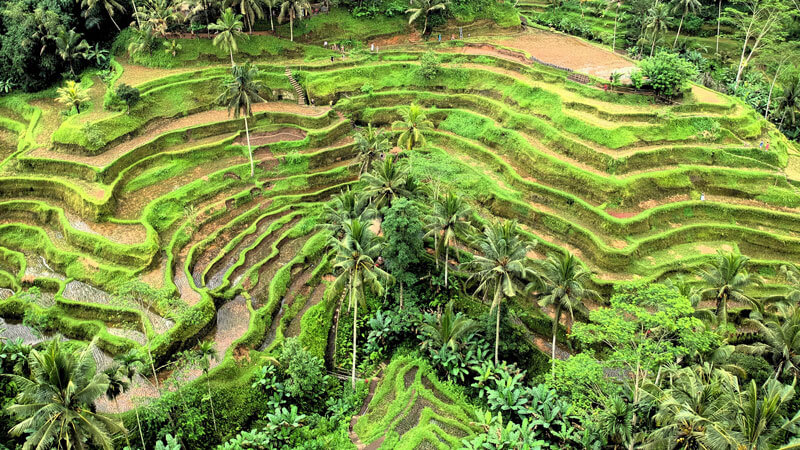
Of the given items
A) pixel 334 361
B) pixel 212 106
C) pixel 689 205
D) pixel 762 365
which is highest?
pixel 212 106

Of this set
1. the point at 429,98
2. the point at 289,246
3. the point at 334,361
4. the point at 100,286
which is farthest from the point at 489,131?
the point at 100,286

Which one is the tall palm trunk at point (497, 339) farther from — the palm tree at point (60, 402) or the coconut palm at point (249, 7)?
the coconut palm at point (249, 7)

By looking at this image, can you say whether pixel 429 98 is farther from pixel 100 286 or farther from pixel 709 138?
pixel 100 286

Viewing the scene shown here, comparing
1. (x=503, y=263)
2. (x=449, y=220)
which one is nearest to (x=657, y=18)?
(x=449, y=220)

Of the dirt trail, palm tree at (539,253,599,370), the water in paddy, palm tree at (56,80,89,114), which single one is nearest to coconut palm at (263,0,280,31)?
Result: the dirt trail

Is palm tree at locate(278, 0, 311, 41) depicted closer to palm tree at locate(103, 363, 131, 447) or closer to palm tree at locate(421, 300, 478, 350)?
palm tree at locate(421, 300, 478, 350)

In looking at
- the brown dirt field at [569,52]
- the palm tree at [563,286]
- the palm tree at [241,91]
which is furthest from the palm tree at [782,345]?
the palm tree at [241,91]
